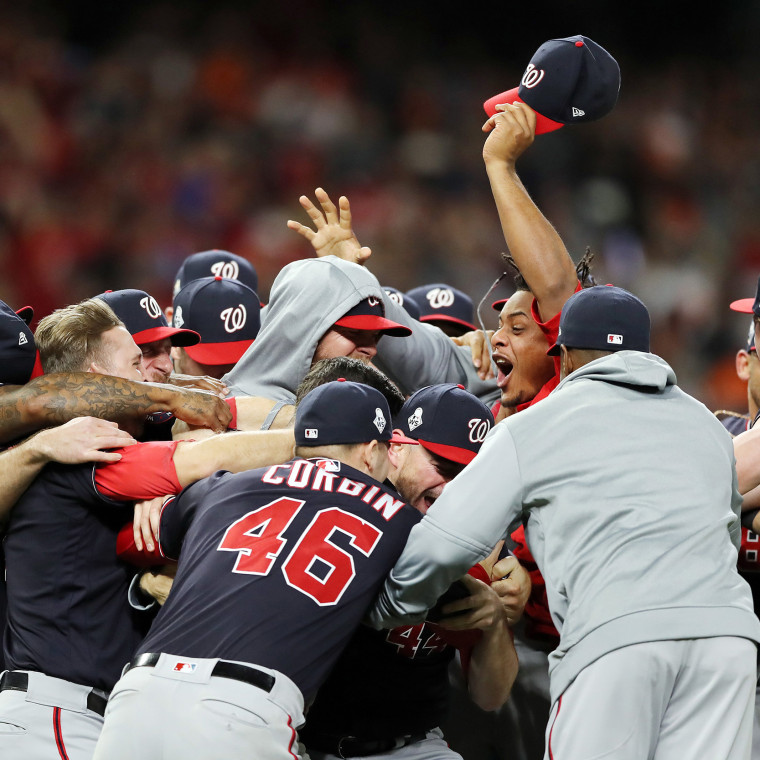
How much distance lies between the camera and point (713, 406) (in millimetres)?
9297

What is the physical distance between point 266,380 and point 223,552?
1478 mm

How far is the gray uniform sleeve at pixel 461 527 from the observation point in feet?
9.38

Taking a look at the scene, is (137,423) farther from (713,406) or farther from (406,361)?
(713,406)

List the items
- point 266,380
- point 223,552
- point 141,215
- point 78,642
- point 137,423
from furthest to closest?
point 141,215 → point 266,380 → point 137,423 → point 78,642 → point 223,552

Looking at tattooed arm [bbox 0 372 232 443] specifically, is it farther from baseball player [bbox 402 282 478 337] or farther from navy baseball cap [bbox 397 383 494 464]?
baseball player [bbox 402 282 478 337]

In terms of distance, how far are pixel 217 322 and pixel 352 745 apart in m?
1.97

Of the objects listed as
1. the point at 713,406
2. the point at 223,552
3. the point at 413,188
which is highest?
the point at 413,188

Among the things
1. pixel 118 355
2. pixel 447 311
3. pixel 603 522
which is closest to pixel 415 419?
pixel 603 522

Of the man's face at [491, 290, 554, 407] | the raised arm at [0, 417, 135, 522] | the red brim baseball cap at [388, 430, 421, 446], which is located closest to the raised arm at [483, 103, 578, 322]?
the man's face at [491, 290, 554, 407]

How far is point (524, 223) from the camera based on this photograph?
3.90m

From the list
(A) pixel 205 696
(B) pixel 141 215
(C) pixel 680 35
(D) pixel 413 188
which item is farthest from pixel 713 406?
(A) pixel 205 696

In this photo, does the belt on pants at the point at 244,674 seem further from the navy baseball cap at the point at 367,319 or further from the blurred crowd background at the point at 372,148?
the blurred crowd background at the point at 372,148

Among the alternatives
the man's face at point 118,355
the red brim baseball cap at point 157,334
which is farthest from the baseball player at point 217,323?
the man's face at point 118,355

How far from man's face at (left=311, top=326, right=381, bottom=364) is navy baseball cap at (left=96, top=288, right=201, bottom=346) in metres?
0.53
